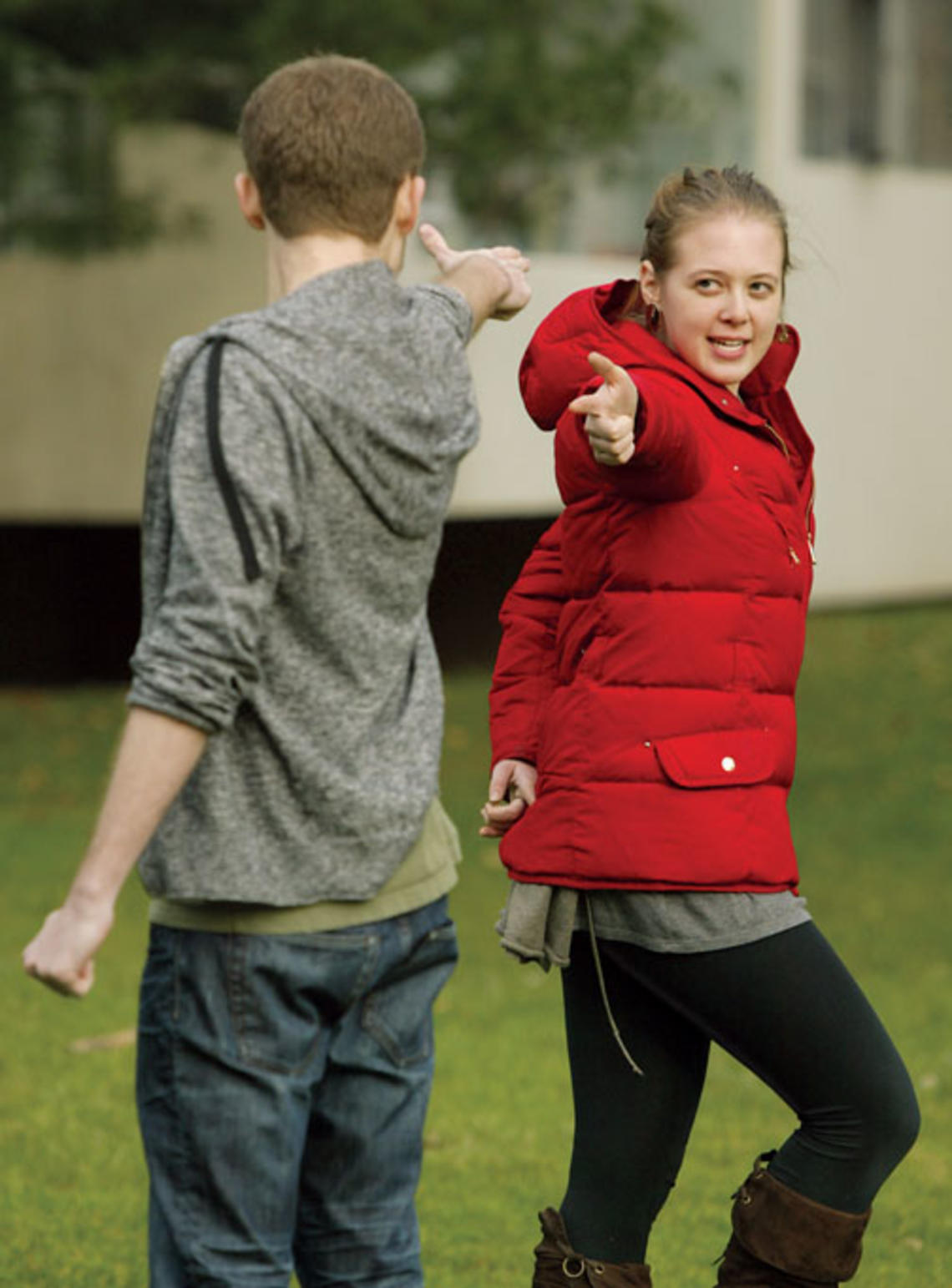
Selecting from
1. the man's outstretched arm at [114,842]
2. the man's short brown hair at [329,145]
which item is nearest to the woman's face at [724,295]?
the man's short brown hair at [329,145]

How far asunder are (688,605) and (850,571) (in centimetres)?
1698

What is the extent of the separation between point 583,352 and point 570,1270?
4.49 feet

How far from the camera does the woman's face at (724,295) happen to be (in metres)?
3.42

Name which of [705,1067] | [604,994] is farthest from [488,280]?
[705,1067]

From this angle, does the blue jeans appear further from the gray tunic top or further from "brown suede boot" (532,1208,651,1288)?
"brown suede boot" (532,1208,651,1288)

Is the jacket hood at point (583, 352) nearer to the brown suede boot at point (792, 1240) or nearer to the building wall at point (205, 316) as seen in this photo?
the brown suede boot at point (792, 1240)

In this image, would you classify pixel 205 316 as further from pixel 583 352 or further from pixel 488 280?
pixel 488 280

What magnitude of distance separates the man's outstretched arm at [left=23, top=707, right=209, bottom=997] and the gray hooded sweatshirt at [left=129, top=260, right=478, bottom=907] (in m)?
0.05

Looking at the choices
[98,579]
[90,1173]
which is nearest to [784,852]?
[90,1173]

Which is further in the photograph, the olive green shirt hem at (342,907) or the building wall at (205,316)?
the building wall at (205,316)

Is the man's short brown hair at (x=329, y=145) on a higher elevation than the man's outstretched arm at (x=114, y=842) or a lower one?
higher

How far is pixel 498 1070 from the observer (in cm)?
659

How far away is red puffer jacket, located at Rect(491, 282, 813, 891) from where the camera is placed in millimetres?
3293

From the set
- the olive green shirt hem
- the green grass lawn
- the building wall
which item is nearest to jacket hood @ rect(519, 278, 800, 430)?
the olive green shirt hem
